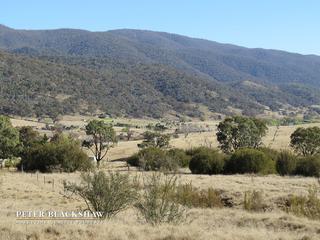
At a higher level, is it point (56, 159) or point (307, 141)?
point (307, 141)

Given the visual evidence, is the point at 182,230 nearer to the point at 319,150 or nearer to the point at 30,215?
the point at 30,215

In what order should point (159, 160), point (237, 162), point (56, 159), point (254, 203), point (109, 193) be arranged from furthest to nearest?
point (159, 160) < point (56, 159) < point (237, 162) < point (254, 203) < point (109, 193)

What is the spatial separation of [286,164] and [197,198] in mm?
25782

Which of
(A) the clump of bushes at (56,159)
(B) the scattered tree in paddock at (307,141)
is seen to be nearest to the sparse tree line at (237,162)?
(A) the clump of bushes at (56,159)

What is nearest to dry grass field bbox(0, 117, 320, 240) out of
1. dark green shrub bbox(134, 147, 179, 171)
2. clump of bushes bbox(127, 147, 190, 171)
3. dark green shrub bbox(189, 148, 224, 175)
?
clump of bushes bbox(127, 147, 190, 171)

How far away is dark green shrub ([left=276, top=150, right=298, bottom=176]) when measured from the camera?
48.0 meters

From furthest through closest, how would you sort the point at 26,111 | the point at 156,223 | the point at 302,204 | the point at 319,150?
the point at 26,111
the point at 319,150
the point at 302,204
the point at 156,223

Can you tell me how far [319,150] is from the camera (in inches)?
2625

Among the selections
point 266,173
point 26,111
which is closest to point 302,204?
point 266,173

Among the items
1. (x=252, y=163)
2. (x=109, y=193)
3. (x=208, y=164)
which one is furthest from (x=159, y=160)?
(x=109, y=193)

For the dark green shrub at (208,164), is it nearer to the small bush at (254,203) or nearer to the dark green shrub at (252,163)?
the dark green shrub at (252,163)

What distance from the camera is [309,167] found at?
46.2 metres

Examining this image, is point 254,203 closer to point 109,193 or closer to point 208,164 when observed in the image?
point 109,193

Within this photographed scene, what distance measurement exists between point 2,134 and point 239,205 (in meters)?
41.0
